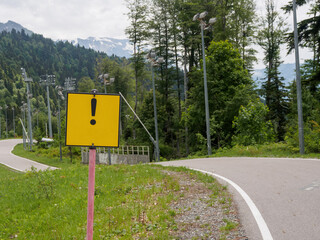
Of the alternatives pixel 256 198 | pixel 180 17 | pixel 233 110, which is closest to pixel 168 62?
pixel 180 17

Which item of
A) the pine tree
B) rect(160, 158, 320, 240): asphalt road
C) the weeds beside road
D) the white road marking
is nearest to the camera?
the white road marking

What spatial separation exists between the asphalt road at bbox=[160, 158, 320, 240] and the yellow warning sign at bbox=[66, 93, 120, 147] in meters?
2.64

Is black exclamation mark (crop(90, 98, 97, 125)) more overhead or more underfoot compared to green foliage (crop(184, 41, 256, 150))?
more underfoot

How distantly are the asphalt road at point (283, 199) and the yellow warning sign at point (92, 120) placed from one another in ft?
8.65

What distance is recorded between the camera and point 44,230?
6051mm

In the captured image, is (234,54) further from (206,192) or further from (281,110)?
(206,192)

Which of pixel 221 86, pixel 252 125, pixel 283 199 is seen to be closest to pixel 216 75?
pixel 221 86

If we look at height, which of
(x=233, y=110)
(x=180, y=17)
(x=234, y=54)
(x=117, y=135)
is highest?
(x=180, y=17)

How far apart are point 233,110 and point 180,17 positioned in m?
16.6

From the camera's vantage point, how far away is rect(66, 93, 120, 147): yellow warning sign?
3.78m

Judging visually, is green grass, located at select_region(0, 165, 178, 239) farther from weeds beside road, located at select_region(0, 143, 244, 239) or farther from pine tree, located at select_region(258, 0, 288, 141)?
pine tree, located at select_region(258, 0, 288, 141)

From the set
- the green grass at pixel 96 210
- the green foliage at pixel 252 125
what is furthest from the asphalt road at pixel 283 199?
the green foliage at pixel 252 125

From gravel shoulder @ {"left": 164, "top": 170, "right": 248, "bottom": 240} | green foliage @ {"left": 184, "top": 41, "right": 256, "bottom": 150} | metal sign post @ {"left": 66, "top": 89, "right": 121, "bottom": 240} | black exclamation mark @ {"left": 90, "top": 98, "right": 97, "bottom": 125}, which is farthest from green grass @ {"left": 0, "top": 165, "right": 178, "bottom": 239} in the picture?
green foliage @ {"left": 184, "top": 41, "right": 256, "bottom": 150}

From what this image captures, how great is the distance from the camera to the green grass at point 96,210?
549cm
